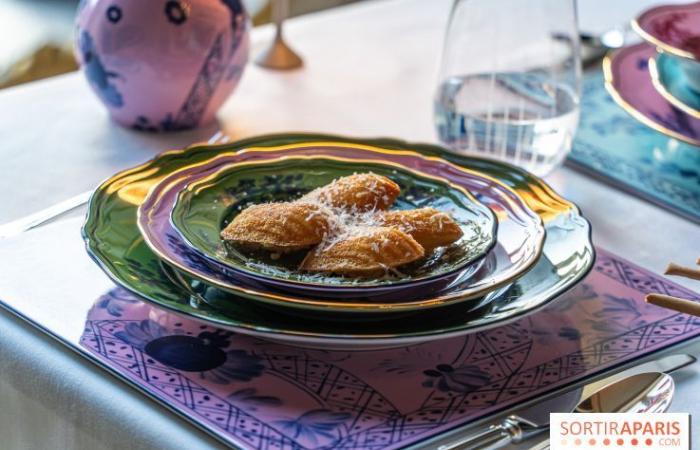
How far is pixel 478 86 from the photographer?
881 millimetres

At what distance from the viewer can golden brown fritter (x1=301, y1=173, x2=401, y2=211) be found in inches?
24.7

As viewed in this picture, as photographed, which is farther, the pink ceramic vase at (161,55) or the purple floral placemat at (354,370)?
the pink ceramic vase at (161,55)

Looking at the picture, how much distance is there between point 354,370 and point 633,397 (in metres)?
0.15

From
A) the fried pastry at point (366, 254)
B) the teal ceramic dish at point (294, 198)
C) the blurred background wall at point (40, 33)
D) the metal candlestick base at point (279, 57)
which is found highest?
the fried pastry at point (366, 254)

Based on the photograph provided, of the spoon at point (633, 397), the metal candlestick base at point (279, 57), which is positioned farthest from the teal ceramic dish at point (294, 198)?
the metal candlestick base at point (279, 57)

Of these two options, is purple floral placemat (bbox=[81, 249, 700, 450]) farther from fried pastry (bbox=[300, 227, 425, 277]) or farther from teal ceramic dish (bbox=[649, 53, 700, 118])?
teal ceramic dish (bbox=[649, 53, 700, 118])

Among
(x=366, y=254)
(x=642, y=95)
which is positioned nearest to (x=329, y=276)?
(x=366, y=254)

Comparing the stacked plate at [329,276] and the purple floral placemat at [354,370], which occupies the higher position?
the stacked plate at [329,276]

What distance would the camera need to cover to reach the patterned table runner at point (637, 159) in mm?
861

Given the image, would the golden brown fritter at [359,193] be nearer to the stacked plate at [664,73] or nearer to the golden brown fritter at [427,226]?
the golden brown fritter at [427,226]

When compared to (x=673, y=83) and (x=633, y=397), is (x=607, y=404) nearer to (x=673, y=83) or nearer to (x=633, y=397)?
(x=633, y=397)

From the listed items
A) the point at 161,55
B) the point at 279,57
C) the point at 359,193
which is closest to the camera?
the point at 359,193

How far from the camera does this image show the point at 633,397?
1.75 ft

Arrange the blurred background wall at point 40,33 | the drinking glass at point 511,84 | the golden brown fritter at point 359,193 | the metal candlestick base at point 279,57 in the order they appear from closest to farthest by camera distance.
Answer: the golden brown fritter at point 359,193 → the drinking glass at point 511,84 → the metal candlestick base at point 279,57 → the blurred background wall at point 40,33
